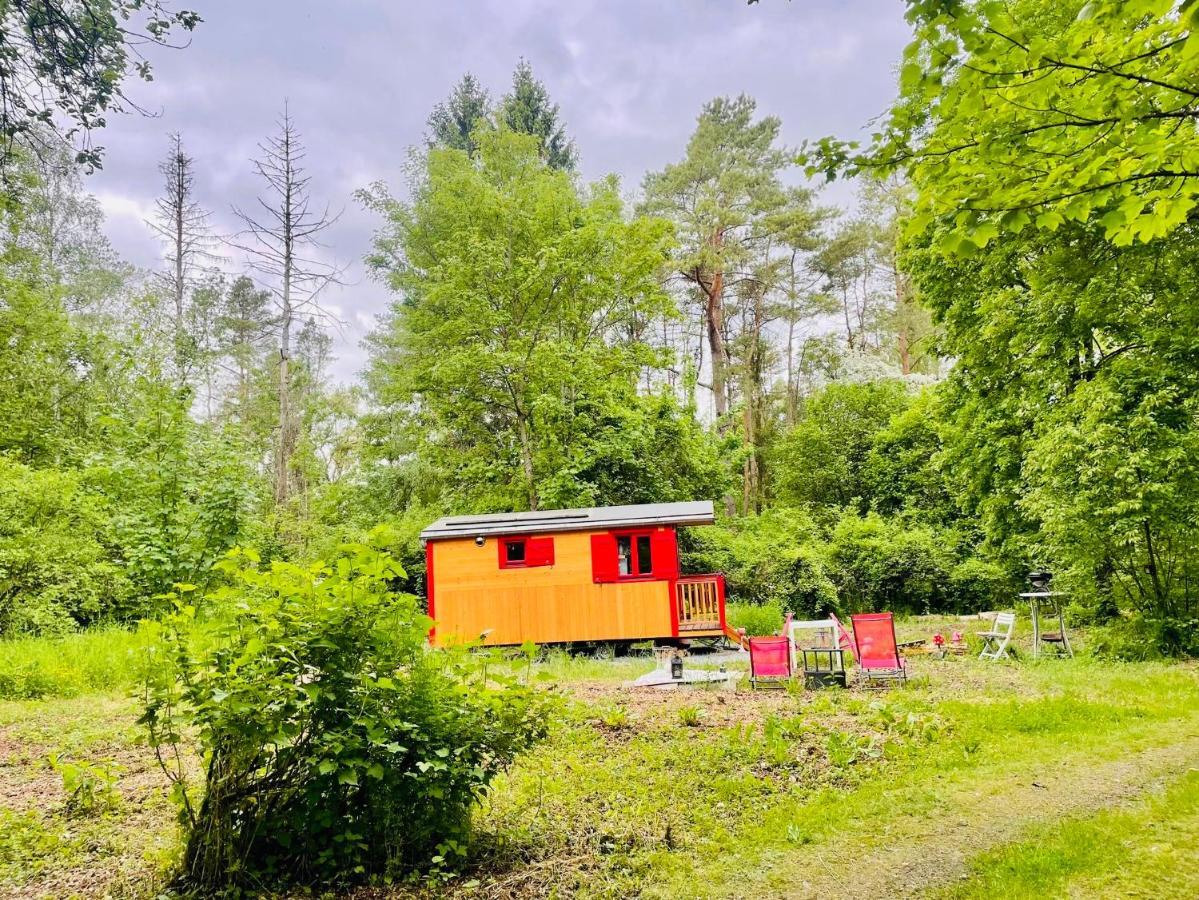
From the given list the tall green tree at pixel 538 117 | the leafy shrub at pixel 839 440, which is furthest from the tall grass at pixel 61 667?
the tall green tree at pixel 538 117

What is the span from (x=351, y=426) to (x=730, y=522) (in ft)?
50.6

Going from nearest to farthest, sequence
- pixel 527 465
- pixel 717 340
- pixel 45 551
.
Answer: pixel 45 551 < pixel 527 465 < pixel 717 340

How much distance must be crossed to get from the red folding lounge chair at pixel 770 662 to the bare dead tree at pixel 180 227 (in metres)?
19.7

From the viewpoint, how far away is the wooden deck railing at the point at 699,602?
12.3 m

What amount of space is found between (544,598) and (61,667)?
22.5ft

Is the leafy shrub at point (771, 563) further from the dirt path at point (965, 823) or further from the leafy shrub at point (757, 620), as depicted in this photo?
the dirt path at point (965, 823)

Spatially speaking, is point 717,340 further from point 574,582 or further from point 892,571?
point 574,582

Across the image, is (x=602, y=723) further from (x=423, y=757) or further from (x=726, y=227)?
(x=726, y=227)

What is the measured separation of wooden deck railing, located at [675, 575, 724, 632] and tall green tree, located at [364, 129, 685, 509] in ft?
18.4

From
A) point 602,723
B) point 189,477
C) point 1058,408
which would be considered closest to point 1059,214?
point 602,723

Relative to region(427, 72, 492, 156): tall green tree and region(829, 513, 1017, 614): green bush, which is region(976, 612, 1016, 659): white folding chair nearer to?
region(829, 513, 1017, 614): green bush

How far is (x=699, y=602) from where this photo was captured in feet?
40.8

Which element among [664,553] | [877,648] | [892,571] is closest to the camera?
[877,648]

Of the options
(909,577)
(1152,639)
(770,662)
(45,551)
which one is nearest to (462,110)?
(45,551)
